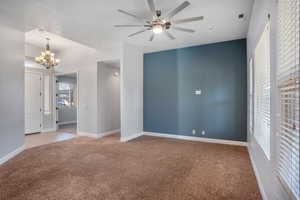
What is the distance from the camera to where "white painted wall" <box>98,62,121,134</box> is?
558 centimetres

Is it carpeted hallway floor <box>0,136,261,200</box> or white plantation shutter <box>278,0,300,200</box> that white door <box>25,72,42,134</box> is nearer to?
carpeted hallway floor <box>0,136,261,200</box>

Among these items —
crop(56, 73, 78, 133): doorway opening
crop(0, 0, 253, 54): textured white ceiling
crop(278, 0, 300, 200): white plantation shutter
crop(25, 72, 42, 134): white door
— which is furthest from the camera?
A: crop(56, 73, 78, 133): doorway opening

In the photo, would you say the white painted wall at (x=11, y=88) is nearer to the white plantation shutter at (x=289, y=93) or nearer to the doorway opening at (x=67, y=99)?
the white plantation shutter at (x=289, y=93)

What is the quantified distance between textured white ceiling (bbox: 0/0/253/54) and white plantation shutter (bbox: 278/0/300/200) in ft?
6.43

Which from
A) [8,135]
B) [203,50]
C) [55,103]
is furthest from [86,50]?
[203,50]

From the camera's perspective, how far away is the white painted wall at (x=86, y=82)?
5.55 metres

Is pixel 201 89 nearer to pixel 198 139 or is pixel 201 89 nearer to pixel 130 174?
pixel 198 139

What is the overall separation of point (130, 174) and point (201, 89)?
334cm

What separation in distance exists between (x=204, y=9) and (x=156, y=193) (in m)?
3.22

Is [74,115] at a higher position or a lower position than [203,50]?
lower

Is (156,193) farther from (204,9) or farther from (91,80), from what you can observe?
(91,80)

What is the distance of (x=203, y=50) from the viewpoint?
4914mm

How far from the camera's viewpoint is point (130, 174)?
8.92 feet

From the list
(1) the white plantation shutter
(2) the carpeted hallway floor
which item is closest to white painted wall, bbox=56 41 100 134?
(2) the carpeted hallway floor
